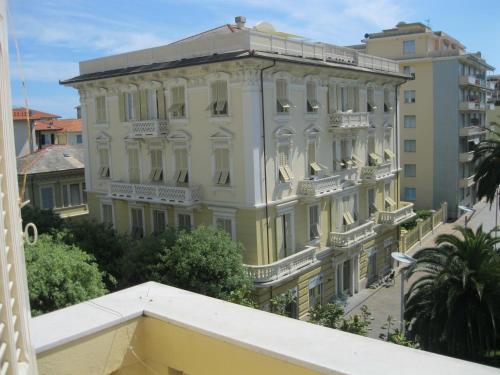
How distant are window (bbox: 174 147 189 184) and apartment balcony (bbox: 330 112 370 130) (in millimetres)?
8141

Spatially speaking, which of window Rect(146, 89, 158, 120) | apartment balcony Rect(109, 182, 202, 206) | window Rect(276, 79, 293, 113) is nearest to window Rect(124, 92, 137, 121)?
window Rect(146, 89, 158, 120)

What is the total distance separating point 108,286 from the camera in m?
24.1

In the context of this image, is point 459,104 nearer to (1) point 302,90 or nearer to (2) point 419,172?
(2) point 419,172

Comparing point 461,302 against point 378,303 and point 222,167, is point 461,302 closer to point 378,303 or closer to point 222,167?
point 222,167

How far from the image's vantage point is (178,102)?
26688mm

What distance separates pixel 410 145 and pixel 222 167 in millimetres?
33810

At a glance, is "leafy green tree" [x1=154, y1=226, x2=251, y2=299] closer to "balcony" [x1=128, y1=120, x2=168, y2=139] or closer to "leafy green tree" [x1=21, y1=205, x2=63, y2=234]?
"balcony" [x1=128, y1=120, x2=168, y2=139]

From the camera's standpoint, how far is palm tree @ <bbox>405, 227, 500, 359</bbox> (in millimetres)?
16109

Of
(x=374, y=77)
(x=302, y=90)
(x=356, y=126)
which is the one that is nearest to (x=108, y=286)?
(x=302, y=90)

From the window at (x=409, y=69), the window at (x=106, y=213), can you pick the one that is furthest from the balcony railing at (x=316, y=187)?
the window at (x=409, y=69)

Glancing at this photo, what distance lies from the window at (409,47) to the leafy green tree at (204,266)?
3812 cm

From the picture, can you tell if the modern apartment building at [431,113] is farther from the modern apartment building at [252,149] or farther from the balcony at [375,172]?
the modern apartment building at [252,149]

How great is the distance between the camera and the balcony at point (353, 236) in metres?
29.4

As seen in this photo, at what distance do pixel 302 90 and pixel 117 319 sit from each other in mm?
23352
